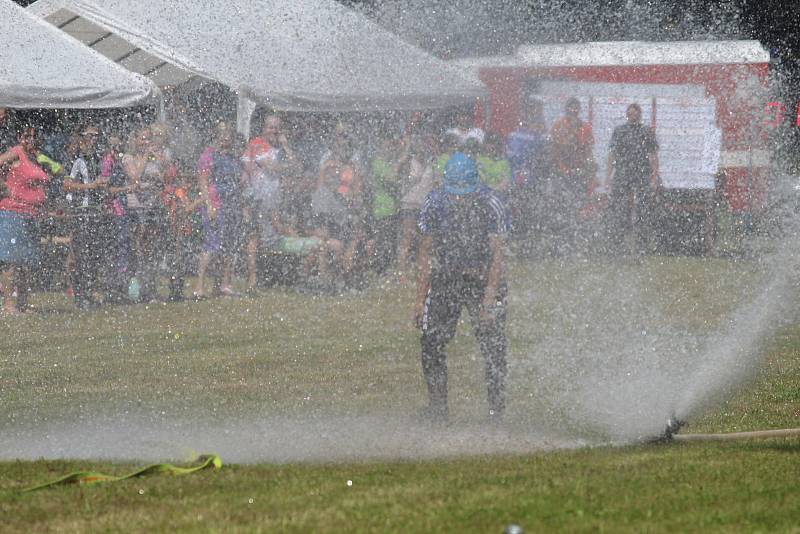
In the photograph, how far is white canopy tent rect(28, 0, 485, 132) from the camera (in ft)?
42.7

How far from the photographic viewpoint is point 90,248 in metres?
15.0

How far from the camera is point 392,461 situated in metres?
7.00

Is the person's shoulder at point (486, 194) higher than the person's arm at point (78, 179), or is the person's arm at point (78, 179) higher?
the person's shoulder at point (486, 194)

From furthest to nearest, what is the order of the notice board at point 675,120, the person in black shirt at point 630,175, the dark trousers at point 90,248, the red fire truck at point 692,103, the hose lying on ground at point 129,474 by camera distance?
the notice board at point 675,120
the red fire truck at point 692,103
the dark trousers at point 90,248
the person in black shirt at point 630,175
the hose lying on ground at point 129,474

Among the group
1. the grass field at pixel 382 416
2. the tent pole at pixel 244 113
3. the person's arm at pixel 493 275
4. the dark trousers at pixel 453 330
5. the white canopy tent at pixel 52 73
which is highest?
the white canopy tent at pixel 52 73

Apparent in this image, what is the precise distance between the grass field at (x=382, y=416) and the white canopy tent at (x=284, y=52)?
6.91 feet

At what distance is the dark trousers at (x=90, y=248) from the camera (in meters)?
14.7

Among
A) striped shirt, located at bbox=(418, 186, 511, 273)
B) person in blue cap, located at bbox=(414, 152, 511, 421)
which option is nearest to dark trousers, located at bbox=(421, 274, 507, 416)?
person in blue cap, located at bbox=(414, 152, 511, 421)

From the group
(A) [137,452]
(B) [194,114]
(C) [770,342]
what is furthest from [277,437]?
(B) [194,114]

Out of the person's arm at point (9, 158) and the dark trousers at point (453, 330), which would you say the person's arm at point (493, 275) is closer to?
the dark trousers at point (453, 330)

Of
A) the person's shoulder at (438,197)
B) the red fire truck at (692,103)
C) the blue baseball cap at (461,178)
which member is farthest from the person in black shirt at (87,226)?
the blue baseball cap at (461,178)

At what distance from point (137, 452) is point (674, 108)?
45.6 ft

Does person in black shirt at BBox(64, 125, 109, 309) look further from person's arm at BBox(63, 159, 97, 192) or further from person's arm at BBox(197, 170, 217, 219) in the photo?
person's arm at BBox(197, 170, 217, 219)

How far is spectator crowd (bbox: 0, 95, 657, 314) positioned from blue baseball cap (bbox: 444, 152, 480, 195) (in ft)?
17.3
